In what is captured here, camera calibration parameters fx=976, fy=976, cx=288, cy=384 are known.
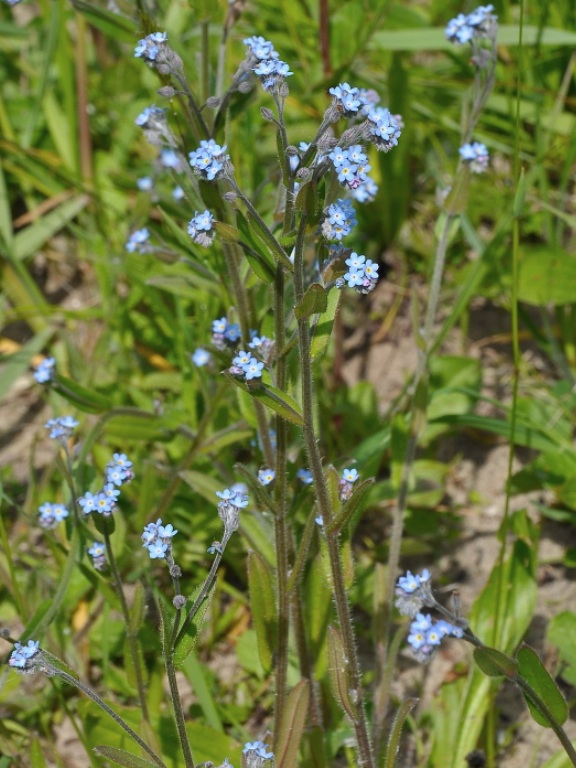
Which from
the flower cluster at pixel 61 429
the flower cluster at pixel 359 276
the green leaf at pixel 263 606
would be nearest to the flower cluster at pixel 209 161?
the flower cluster at pixel 359 276

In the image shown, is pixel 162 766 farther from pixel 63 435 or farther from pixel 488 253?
pixel 488 253

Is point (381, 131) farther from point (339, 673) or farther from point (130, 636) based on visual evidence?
point (130, 636)

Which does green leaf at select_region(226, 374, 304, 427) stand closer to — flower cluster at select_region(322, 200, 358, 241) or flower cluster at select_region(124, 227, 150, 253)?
flower cluster at select_region(322, 200, 358, 241)

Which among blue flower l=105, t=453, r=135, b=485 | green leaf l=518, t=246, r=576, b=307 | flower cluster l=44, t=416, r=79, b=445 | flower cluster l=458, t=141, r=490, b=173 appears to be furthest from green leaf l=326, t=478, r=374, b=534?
green leaf l=518, t=246, r=576, b=307

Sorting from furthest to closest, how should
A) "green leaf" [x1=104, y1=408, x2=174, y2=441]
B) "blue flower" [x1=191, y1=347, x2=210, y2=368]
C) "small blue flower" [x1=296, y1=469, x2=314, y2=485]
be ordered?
"green leaf" [x1=104, y1=408, x2=174, y2=441] < "blue flower" [x1=191, y1=347, x2=210, y2=368] < "small blue flower" [x1=296, y1=469, x2=314, y2=485]

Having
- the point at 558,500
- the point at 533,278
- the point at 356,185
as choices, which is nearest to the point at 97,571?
the point at 356,185

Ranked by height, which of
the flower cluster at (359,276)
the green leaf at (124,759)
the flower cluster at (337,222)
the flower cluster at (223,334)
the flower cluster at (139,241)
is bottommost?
the green leaf at (124,759)

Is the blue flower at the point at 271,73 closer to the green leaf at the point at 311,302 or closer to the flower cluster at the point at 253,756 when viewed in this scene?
the green leaf at the point at 311,302
